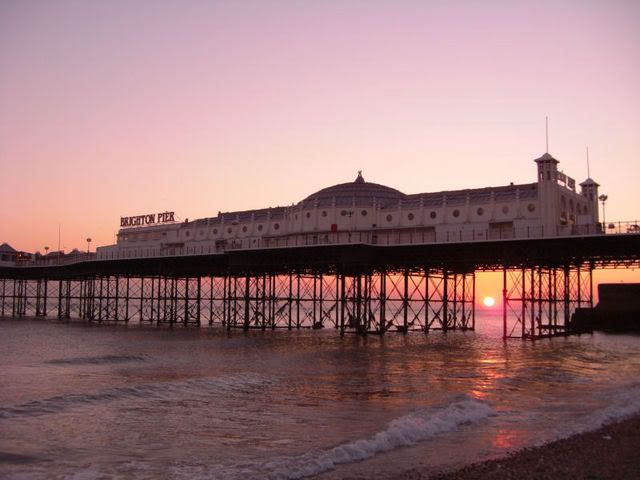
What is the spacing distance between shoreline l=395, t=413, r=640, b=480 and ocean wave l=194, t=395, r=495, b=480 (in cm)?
192

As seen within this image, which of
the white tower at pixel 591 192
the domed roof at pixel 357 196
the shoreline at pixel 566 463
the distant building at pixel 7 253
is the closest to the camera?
the shoreline at pixel 566 463

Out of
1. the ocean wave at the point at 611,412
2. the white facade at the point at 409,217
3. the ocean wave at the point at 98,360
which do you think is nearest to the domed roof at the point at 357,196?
the white facade at the point at 409,217

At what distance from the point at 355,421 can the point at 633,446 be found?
7.70 meters

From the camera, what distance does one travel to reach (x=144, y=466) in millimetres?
15086

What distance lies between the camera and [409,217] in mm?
57469

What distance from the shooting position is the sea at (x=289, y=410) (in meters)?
15.5

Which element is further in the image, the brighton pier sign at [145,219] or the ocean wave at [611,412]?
the brighton pier sign at [145,219]

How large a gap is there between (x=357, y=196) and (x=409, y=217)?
6357 millimetres

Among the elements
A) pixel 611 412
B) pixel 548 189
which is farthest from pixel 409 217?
pixel 611 412

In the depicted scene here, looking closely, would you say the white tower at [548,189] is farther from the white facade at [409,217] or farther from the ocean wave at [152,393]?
the ocean wave at [152,393]

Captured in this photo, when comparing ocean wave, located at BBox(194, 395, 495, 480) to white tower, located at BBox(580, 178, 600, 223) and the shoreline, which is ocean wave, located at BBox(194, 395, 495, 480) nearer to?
the shoreline

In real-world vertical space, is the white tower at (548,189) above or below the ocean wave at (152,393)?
above

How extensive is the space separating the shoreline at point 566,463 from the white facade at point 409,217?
31834mm

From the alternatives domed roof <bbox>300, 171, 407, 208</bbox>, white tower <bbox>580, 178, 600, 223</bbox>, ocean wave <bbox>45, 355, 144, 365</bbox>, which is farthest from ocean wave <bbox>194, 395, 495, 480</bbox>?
white tower <bbox>580, 178, 600, 223</bbox>
